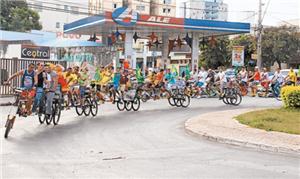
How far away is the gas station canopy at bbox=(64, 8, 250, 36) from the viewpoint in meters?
30.4

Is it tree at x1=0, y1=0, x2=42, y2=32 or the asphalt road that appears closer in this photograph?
the asphalt road

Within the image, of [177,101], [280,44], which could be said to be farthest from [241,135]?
[280,44]

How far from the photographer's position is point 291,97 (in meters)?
17.2

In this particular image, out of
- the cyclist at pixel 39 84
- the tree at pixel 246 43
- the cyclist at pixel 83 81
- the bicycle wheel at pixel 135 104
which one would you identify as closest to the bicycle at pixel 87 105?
the cyclist at pixel 83 81

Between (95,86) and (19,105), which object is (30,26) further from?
(19,105)

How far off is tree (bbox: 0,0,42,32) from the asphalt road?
57351 millimetres

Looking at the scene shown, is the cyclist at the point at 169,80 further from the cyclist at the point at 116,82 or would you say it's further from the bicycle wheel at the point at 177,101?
the cyclist at the point at 116,82

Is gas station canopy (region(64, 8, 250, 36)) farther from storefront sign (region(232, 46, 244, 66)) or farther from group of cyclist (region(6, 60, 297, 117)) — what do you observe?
group of cyclist (region(6, 60, 297, 117))

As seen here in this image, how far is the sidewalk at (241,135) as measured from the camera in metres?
10.7

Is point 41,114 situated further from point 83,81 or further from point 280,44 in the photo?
point 280,44

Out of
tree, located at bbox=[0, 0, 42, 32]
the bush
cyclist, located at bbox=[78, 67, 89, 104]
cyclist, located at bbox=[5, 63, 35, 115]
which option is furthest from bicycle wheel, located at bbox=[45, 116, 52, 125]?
tree, located at bbox=[0, 0, 42, 32]

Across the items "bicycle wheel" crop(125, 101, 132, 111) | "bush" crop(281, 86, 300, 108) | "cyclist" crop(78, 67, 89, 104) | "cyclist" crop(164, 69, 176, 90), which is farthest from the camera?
"cyclist" crop(164, 69, 176, 90)

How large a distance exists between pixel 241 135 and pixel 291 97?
595 centimetres

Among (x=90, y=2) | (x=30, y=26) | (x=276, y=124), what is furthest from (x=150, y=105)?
(x=90, y=2)
